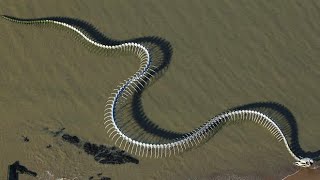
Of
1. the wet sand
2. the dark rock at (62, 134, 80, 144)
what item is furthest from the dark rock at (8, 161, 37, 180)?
the dark rock at (62, 134, 80, 144)

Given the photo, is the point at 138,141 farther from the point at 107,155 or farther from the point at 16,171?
the point at 16,171

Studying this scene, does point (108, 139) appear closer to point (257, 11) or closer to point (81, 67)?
point (81, 67)

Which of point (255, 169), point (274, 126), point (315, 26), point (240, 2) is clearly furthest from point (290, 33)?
point (255, 169)

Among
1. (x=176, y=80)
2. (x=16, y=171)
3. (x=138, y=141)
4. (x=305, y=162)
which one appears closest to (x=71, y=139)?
(x=16, y=171)

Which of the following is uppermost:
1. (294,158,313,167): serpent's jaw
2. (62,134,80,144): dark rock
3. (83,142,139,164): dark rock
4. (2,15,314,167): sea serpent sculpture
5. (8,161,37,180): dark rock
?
(294,158,313,167): serpent's jaw

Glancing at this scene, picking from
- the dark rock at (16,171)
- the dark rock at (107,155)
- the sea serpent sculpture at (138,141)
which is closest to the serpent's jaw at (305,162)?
the sea serpent sculpture at (138,141)

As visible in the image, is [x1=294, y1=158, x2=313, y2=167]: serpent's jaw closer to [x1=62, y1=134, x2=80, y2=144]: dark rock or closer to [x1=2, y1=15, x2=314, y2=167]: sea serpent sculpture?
[x1=2, y1=15, x2=314, y2=167]: sea serpent sculpture
